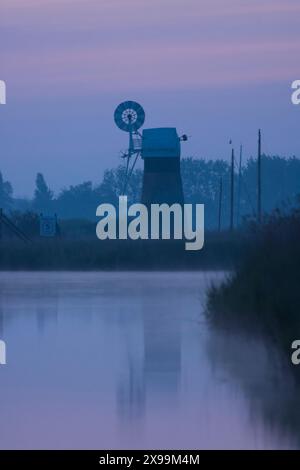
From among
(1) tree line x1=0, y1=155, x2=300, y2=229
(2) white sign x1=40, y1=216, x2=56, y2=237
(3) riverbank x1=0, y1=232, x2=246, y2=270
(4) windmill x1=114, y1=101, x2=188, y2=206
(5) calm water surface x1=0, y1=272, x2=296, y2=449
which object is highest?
(1) tree line x1=0, y1=155, x2=300, y2=229

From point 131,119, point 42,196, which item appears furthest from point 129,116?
point 42,196

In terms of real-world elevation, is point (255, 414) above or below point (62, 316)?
below

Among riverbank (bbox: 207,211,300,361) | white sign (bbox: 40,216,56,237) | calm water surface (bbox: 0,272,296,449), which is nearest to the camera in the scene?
calm water surface (bbox: 0,272,296,449)

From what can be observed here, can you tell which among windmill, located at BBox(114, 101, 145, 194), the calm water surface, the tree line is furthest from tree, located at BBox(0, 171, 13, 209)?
the calm water surface

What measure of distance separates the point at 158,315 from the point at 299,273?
10274 millimetres

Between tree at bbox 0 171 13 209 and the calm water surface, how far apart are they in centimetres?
11524

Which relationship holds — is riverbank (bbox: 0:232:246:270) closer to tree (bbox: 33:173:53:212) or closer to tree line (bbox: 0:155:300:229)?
tree line (bbox: 0:155:300:229)

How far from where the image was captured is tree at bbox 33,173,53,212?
141000 mm

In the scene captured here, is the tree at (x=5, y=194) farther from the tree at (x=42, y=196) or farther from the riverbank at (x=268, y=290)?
the riverbank at (x=268, y=290)

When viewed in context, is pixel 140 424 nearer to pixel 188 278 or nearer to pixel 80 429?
pixel 80 429

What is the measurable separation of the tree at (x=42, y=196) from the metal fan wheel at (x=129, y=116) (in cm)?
6438

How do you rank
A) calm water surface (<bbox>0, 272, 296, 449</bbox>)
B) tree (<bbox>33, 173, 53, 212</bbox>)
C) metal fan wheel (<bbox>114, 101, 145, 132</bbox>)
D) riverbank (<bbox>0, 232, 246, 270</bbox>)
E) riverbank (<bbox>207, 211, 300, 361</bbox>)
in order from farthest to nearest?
tree (<bbox>33, 173, 53, 212</bbox>) < metal fan wheel (<bbox>114, 101, 145, 132</bbox>) < riverbank (<bbox>0, 232, 246, 270</bbox>) < riverbank (<bbox>207, 211, 300, 361</bbox>) < calm water surface (<bbox>0, 272, 296, 449</bbox>)

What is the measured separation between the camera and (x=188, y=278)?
44969mm
